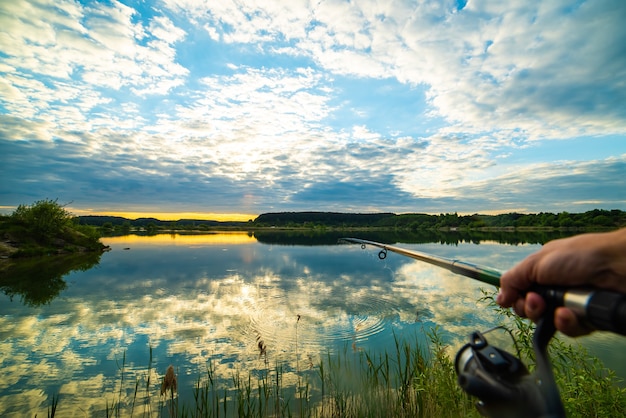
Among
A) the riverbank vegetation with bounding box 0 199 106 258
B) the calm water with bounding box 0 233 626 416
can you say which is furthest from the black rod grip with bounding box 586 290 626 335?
the riverbank vegetation with bounding box 0 199 106 258

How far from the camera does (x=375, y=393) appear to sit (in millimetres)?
5379

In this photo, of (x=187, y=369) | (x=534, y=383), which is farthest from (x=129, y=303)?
(x=534, y=383)

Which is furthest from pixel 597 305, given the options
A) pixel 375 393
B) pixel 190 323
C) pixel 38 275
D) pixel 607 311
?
pixel 38 275

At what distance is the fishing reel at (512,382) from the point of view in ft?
2.92

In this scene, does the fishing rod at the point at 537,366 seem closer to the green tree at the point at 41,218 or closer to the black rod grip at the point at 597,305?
the black rod grip at the point at 597,305

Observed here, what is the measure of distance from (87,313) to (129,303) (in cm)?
→ 143

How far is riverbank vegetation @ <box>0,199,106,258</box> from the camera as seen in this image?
23125mm

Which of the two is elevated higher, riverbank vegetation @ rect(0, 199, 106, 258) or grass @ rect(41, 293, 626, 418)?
riverbank vegetation @ rect(0, 199, 106, 258)

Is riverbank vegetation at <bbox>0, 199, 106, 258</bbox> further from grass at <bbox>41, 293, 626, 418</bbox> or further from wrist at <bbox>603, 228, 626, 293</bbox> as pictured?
wrist at <bbox>603, 228, 626, 293</bbox>

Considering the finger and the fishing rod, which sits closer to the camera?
the fishing rod

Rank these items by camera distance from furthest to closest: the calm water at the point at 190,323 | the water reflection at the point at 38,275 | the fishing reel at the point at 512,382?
the water reflection at the point at 38,275
the calm water at the point at 190,323
the fishing reel at the point at 512,382

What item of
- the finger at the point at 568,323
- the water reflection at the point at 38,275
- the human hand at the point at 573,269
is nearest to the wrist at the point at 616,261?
the human hand at the point at 573,269

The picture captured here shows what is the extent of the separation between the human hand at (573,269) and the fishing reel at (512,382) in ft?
0.26

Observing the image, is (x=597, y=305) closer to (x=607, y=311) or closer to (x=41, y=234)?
(x=607, y=311)
